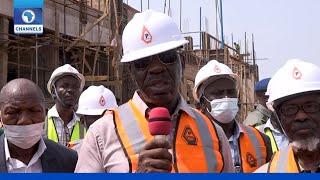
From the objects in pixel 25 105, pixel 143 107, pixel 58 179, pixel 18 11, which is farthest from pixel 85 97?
pixel 18 11

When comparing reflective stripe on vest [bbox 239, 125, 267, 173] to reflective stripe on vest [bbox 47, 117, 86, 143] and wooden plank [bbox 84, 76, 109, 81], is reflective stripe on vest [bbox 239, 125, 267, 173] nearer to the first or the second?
reflective stripe on vest [bbox 47, 117, 86, 143]

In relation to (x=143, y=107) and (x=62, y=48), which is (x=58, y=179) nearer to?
(x=143, y=107)

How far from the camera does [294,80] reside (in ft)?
9.78

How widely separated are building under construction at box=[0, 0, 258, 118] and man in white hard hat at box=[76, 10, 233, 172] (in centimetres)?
1119

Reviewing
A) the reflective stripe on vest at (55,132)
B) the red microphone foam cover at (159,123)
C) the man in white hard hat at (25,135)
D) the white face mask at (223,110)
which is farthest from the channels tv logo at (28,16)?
the red microphone foam cover at (159,123)

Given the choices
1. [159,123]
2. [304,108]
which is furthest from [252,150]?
[159,123]

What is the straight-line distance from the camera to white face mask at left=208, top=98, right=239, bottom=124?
475 cm

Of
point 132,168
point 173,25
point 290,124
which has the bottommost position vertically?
point 132,168

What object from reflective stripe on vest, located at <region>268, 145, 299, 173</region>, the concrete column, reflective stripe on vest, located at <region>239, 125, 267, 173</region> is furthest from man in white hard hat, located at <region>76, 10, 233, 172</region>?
the concrete column

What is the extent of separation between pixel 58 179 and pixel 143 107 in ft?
2.56

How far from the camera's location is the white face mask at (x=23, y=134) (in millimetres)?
Answer: 3572

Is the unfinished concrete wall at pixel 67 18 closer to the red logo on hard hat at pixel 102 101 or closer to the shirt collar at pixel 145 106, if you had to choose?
the red logo on hard hat at pixel 102 101

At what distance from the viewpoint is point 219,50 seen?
88.7 feet

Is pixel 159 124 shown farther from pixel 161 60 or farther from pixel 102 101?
pixel 102 101
